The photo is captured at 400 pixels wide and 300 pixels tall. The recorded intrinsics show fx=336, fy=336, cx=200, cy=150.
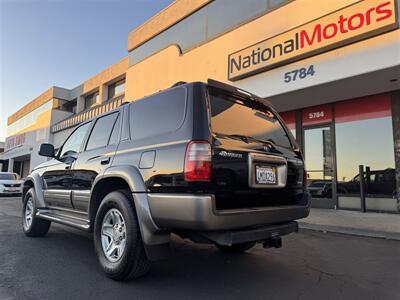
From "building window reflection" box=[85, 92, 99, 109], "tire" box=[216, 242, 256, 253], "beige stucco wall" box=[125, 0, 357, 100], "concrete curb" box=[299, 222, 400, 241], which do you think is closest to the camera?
"tire" box=[216, 242, 256, 253]

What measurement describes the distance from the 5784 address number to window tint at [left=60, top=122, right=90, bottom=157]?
6.31 m

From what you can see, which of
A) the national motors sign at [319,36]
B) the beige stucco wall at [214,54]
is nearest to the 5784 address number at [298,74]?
the national motors sign at [319,36]

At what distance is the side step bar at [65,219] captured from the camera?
4.21 m

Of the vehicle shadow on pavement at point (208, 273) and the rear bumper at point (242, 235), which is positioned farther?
the vehicle shadow on pavement at point (208, 273)

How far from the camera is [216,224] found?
9.30 ft

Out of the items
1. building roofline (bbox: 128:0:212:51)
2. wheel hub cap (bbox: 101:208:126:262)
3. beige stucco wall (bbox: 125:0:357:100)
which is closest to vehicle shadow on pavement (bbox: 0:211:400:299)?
wheel hub cap (bbox: 101:208:126:262)

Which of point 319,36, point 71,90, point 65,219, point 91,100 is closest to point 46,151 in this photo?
point 65,219

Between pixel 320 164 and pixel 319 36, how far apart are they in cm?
433

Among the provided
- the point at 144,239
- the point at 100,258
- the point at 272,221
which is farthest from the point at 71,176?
the point at 272,221

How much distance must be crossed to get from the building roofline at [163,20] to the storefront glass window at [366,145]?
22.7 ft

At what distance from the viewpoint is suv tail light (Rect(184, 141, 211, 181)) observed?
9.53 feet

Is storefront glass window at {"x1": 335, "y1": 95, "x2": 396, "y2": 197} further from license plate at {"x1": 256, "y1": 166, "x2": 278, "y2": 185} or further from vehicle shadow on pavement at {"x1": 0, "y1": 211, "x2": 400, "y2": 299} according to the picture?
license plate at {"x1": 256, "y1": 166, "x2": 278, "y2": 185}

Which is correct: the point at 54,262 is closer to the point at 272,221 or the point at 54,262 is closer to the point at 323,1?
the point at 272,221

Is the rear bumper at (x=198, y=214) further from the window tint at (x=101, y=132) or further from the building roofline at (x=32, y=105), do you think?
the building roofline at (x=32, y=105)
